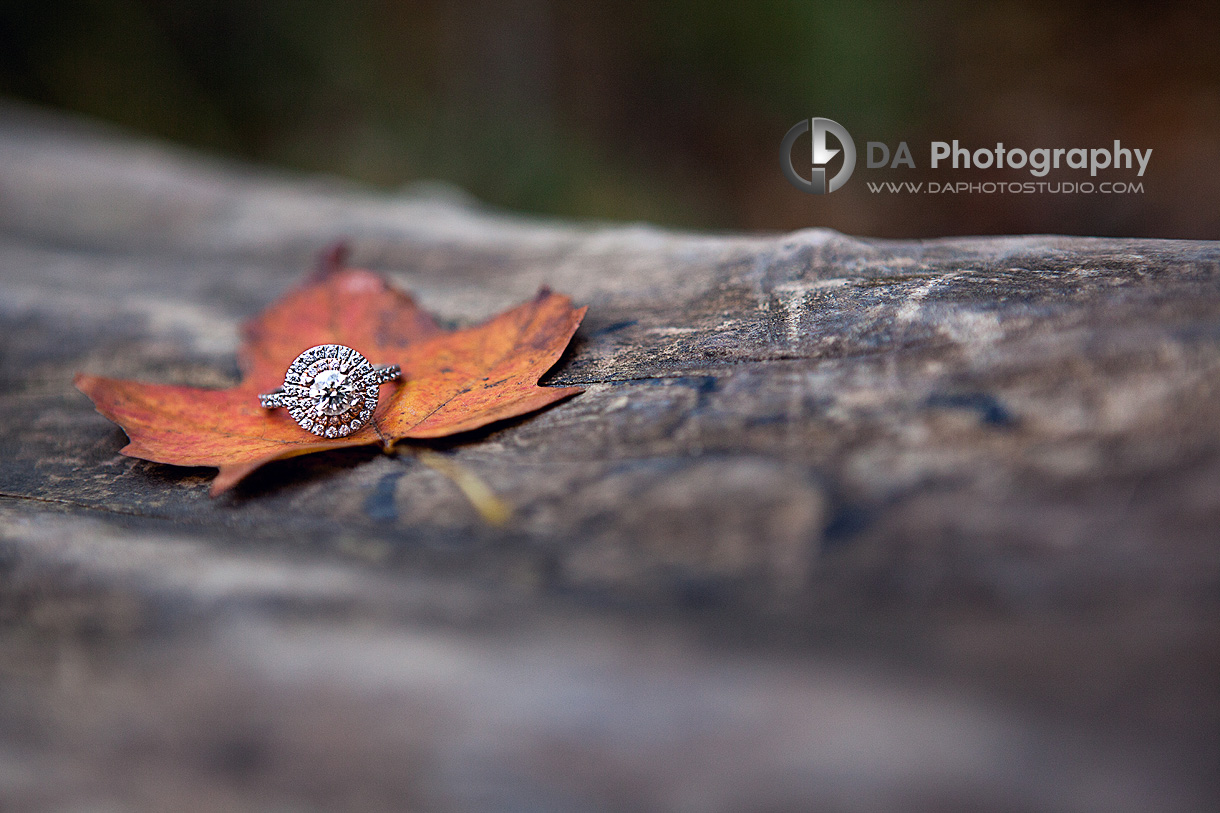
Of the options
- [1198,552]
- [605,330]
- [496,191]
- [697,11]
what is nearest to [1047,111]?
[697,11]

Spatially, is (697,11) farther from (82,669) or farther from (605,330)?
(82,669)

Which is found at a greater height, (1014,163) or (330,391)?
(1014,163)

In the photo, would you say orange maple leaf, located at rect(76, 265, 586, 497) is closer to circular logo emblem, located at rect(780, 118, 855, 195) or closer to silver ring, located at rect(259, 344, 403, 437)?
silver ring, located at rect(259, 344, 403, 437)

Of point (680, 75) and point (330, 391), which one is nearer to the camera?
point (330, 391)

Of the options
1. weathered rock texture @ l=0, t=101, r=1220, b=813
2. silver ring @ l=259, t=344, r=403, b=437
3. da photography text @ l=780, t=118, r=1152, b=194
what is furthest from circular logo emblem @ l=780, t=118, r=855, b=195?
silver ring @ l=259, t=344, r=403, b=437

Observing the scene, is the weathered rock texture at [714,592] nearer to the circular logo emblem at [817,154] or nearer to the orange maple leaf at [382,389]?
the orange maple leaf at [382,389]

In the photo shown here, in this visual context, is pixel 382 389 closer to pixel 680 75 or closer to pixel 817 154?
pixel 817 154

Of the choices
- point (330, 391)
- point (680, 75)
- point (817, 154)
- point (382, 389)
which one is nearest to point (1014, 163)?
point (680, 75)
